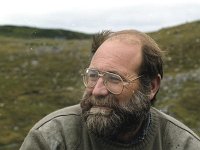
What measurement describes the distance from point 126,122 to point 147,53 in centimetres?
107

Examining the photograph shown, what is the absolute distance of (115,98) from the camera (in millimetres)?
7121

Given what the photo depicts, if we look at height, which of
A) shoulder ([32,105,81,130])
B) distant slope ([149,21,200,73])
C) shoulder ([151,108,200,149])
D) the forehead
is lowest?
distant slope ([149,21,200,73])

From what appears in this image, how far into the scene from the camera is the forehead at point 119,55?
7.37m

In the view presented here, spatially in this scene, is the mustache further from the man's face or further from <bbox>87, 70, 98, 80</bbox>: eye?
<bbox>87, 70, 98, 80</bbox>: eye

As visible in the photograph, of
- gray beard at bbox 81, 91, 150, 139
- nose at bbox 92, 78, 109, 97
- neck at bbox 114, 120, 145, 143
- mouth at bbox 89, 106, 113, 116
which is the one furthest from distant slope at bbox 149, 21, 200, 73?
mouth at bbox 89, 106, 113, 116

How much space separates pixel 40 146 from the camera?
22.2 feet

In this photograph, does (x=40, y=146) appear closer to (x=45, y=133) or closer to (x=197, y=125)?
(x=45, y=133)

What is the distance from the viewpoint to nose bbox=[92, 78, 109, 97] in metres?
7.08

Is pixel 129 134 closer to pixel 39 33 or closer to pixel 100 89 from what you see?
pixel 100 89

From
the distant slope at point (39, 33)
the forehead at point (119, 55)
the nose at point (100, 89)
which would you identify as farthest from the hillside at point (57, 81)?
the distant slope at point (39, 33)

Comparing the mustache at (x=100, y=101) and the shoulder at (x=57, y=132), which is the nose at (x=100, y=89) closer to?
the mustache at (x=100, y=101)

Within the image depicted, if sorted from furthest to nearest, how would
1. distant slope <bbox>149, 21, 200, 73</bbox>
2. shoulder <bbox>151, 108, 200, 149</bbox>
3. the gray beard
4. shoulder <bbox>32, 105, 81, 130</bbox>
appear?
distant slope <bbox>149, 21, 200, 73</bbox>, shoulder <bbox>151, 108, 200, 149</bbox>, shoulder <bbox>32, 105, 81, 130</bbox>, the gray beard

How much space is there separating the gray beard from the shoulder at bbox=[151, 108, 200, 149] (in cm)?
58

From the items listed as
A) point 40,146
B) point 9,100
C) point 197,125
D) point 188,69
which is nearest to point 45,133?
point 40,146
